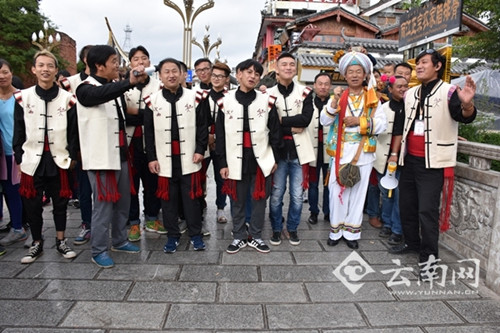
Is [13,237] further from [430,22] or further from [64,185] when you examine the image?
[430,22]

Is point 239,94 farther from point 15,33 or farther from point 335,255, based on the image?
point 15,33

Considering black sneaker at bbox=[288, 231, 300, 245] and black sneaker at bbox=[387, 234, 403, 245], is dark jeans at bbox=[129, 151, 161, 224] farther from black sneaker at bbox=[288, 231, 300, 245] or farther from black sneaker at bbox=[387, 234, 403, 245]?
black sneaker at bbox=[387, 234, 403, 245]

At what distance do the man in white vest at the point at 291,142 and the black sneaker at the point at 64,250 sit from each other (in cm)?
206

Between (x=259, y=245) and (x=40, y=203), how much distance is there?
7.32ft

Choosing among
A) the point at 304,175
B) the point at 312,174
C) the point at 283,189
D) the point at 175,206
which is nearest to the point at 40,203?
the point at 175,206

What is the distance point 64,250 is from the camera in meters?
3.55

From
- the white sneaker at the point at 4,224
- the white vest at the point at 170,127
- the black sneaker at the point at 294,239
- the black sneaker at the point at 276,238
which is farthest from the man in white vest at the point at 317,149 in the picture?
the white sneaker at the point at 4,224

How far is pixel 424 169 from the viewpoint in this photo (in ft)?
11.1

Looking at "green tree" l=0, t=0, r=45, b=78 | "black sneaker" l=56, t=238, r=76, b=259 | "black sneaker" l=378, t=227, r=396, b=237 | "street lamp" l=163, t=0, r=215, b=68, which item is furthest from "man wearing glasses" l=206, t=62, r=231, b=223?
"green tree" l=0, t=0, r=45, b=78

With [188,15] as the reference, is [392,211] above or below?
below

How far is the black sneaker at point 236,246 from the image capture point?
3.69 metres

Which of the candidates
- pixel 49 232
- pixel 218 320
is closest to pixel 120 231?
pixel 49 232

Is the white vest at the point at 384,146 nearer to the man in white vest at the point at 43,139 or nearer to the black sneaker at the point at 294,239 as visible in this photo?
the black sneaker at the point at 294,239

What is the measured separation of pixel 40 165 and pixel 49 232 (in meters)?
1.22
